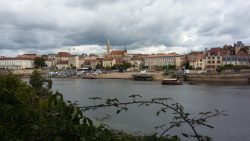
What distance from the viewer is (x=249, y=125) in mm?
22781

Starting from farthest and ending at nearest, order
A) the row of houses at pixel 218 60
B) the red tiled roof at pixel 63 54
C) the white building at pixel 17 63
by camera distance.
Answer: the red tiled roof at pixel 63 54
the white building at pixel 17 63
the row of houses at pixel 218 60

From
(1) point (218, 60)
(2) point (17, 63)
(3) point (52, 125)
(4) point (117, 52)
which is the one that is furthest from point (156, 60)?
(3) point (52, 125)

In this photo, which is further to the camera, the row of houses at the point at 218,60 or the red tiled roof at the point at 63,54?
the red tiled roof at the point at 63,54

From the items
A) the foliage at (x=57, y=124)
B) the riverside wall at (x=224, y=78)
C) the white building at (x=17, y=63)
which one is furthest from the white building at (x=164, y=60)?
the foliage at (x=57, y=124)

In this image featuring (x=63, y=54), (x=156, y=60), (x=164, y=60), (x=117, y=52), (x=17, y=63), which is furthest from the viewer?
(x=63, y=54)

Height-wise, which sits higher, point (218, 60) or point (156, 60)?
point (156, 60)

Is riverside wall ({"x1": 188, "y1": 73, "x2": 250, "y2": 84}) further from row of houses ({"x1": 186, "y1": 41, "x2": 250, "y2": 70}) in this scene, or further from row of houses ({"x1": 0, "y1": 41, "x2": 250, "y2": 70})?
row of houses ({"x1": 0, "y1": 41, "x2": 250, "y2": 70})

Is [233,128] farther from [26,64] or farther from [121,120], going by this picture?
[26,64]

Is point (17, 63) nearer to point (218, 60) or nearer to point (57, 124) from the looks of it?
point (218, 60)

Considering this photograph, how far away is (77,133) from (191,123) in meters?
0.67

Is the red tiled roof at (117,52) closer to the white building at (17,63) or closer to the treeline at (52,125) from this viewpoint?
the white building at (17,63)

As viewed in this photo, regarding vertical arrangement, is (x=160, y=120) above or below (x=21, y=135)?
below

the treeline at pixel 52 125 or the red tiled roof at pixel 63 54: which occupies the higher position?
the red tiled roof at pixel 63 54

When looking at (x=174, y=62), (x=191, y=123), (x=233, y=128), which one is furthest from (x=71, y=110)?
(x=174, y=62)
